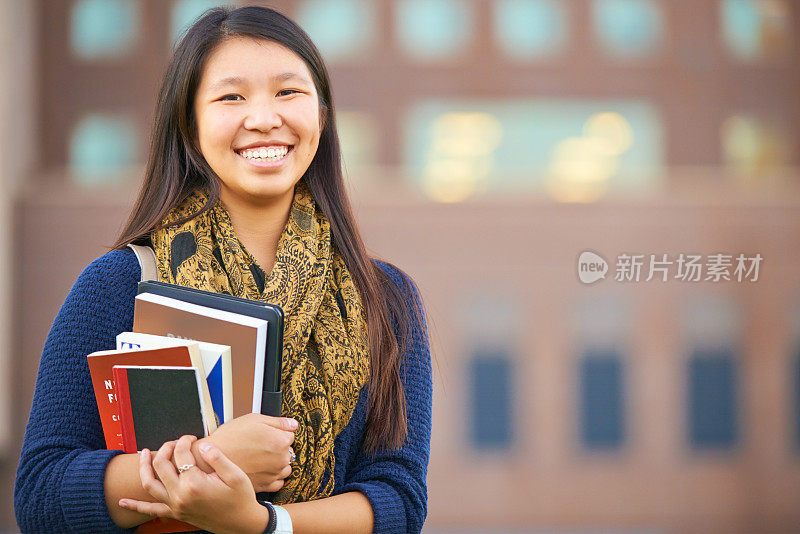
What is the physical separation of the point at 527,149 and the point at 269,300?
64.1 feet

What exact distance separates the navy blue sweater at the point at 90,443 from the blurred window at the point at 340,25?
64.0 ft

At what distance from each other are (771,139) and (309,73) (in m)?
21.7

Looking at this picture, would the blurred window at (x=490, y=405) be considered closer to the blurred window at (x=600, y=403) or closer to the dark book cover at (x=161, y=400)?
the blurred window at (x=600, y=403)

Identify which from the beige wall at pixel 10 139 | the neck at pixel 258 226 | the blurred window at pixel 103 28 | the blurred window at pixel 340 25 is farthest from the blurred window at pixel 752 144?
the neck at pixel 258 226

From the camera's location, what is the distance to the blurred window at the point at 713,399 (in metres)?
20.1

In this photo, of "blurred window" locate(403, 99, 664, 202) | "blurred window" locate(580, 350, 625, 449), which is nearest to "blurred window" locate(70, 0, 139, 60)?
"blurred window" locate(403, 99, 664, 202)

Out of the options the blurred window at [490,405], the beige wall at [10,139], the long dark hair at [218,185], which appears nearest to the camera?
the long dark hair at [218,185]

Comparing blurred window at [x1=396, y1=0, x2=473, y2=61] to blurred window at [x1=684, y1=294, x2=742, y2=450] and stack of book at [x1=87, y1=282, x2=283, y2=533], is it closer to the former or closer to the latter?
blurred window at [x1=684, y1=294, x2=742, y2=450]

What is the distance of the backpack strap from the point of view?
5.83 feet

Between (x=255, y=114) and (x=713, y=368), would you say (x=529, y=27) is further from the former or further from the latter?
(x=255, y=114)

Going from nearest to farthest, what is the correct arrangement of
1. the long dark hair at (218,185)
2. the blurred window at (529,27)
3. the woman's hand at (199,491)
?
the woman's hand at (199,491) < the long dark hair at (218,185) < the blurred window at (529,27)

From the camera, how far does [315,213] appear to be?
1996 millimetres

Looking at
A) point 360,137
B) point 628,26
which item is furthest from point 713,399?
point 360,137

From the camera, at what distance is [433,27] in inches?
837
